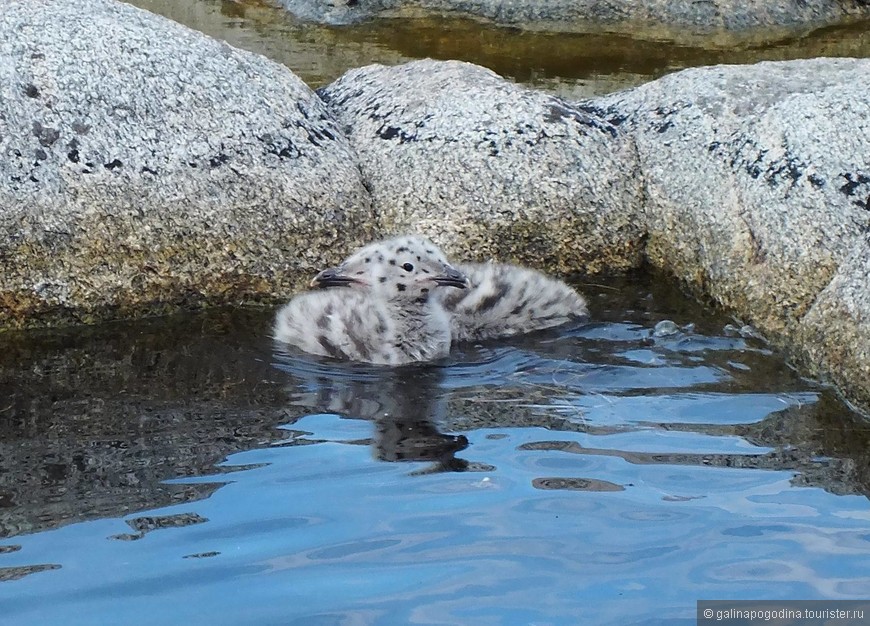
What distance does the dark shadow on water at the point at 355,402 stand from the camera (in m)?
5.98

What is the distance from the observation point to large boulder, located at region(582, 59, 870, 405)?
283 inches

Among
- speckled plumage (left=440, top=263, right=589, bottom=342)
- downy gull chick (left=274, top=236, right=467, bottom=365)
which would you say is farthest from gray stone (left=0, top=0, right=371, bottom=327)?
speckled plumage (left=440, top=263, right=589, bottom=342)

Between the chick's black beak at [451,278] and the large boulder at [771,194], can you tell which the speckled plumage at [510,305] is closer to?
the chick's black beak at [451,278]

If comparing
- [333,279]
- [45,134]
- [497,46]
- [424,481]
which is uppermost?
[497,46]

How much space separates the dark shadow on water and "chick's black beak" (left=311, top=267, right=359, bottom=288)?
0.47 meters

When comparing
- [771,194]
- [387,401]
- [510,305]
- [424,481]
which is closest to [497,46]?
[771,194]

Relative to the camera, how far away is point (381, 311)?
792cm

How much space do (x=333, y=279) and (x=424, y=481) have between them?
85.1 inches

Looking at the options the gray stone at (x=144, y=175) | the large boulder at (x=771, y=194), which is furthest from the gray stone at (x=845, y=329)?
the gray stone at (x=144, y=175)

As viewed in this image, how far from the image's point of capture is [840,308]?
704 centimetres

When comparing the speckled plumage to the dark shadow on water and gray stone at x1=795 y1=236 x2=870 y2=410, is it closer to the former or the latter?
the dark shadow on water

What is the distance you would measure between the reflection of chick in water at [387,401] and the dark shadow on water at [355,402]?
0.01 metres

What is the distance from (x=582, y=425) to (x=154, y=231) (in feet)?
10.3

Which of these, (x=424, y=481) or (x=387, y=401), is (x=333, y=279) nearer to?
(x=387, y=401)
